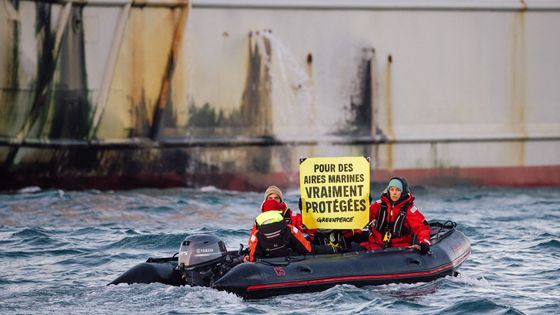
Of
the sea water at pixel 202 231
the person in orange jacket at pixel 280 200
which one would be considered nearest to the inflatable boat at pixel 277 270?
the sea water at pixel 202 231

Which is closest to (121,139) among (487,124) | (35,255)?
(35,255)

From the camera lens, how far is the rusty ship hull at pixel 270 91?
66.4 ft

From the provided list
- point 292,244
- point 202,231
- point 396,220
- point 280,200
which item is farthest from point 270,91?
point 292,244

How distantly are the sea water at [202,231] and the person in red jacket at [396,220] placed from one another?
0.69m

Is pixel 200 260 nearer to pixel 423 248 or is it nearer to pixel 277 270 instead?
pixel 277 270

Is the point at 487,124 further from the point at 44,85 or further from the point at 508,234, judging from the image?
the point at 44,85

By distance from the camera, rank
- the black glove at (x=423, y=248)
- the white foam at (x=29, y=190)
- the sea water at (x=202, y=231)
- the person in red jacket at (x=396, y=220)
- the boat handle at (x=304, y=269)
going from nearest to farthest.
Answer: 1. the sea water at (x=202, y=231)
2. the boat handle at (x=304, y=269)
3. the black glove at (x=423, y=248)
4. the person in red jacket at (x=396, y=220)
5. the white foam at (x=29, y=190)

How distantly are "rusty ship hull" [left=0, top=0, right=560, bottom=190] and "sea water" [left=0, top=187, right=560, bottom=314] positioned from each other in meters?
0.50

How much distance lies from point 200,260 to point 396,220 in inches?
94.3

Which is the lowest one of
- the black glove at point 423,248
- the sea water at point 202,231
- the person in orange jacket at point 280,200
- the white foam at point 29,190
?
the sea water at point 202,231

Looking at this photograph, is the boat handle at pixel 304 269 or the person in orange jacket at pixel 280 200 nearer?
the boat handle at pixel 304 269

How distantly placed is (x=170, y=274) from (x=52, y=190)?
23.7 ft

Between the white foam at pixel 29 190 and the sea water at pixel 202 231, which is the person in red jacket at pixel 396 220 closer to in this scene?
the sea water at pixel 202 231

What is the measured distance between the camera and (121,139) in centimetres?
2047
